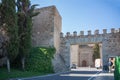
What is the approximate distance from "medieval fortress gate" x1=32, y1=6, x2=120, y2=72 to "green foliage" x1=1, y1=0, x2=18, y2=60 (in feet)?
23.7

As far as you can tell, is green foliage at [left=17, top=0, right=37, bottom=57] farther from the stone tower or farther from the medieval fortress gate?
the stone tower

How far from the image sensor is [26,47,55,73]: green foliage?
784 inches

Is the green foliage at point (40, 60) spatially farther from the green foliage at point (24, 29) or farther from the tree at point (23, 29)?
the green foliage at point (24, 29)

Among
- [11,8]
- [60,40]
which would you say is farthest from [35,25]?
[11,8]

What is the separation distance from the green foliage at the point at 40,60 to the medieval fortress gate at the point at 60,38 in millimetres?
1791

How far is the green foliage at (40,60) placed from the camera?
19906 millimetres

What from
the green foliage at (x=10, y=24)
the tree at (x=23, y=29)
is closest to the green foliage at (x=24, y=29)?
the tree at (x=23, y=29)

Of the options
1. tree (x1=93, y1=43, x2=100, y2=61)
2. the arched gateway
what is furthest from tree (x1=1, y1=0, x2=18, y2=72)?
tree (x1=93, y1=43, x2=100, y2=61)

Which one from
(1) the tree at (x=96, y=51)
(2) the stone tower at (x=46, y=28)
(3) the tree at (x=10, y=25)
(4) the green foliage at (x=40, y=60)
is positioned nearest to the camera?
(3) the tree at (x=10, y=25)

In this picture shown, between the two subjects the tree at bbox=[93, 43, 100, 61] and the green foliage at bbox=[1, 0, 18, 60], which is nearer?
the green foliage at bbox=[1, 0, 18, 60]

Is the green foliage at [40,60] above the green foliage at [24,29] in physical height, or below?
below

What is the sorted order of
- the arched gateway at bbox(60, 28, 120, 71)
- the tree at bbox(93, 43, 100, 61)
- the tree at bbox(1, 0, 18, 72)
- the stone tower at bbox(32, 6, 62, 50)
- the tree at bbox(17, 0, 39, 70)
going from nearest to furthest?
the tree at bbox(1, 0, 18, 72) → the tree at bbox(17, 0, 39, 70) → the stone tower at bbox(32, 6, 62, 50) → the arched gateway at bbox(60, 28, 120, 71) → the tree at bbox(93, 43, 100, 61)

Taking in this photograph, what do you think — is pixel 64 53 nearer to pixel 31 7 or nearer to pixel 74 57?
pixel 31 7

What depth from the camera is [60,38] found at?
28984 millimetres
